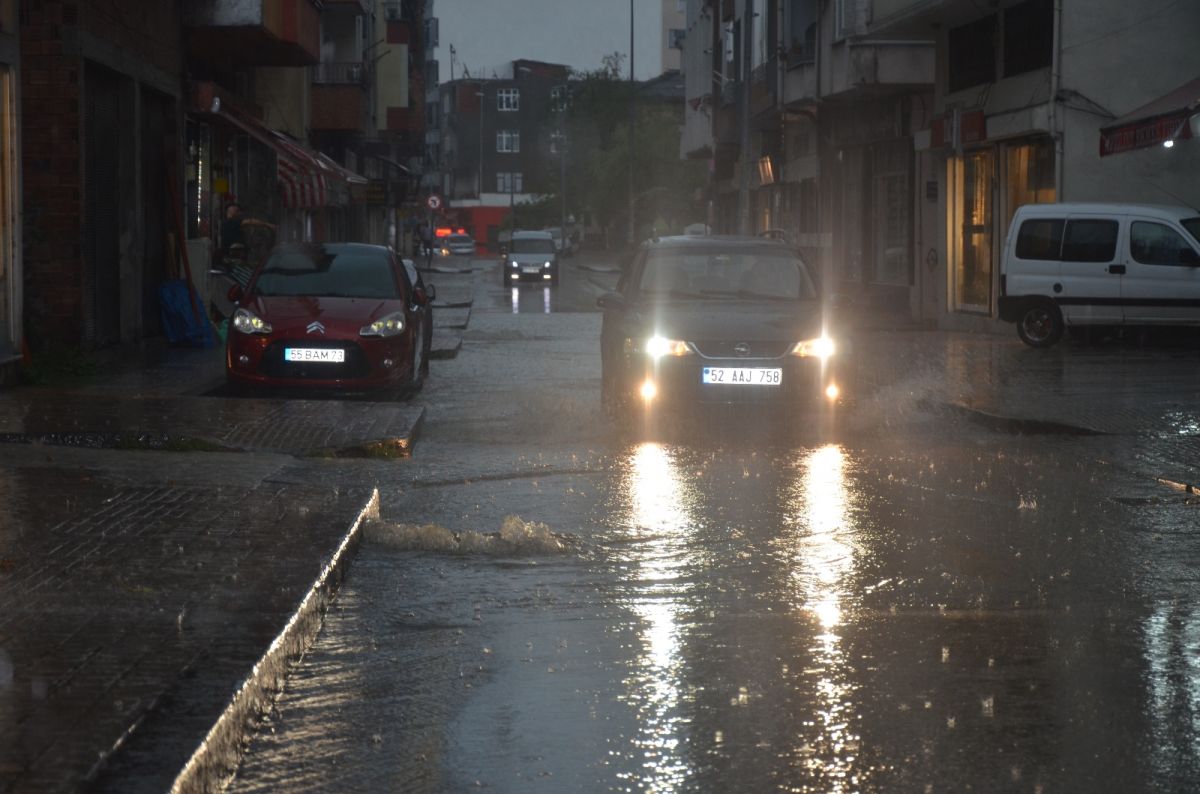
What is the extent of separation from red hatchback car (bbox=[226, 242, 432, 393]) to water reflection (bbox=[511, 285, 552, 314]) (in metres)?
18.0

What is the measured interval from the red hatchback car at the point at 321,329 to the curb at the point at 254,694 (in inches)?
332

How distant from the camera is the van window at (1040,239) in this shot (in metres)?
24.3

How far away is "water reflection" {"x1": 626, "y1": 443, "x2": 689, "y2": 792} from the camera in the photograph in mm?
4816

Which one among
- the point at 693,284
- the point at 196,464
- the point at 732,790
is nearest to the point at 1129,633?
the point at 732,790

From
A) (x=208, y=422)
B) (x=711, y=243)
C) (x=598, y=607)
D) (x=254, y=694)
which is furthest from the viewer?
(x=711, y=243)

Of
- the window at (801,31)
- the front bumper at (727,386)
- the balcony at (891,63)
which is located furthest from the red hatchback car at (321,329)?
the window at (801,31)

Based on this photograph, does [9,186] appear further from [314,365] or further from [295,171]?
[295,171]

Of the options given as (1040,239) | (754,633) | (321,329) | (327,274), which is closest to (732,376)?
(321,329)

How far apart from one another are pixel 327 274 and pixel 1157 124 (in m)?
11.2

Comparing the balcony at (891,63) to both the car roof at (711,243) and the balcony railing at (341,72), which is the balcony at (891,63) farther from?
the balcony railing at (341,72)

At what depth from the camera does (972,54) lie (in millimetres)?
29891

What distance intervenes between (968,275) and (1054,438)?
17373 millimetres

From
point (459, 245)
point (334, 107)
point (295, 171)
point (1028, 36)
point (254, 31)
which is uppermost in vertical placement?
point (334, 107)

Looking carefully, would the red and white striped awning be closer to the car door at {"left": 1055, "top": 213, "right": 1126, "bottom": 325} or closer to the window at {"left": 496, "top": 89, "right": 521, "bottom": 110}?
the car door at {"left": 1055, "top": 213, "right": 1126, "bottom": 325}
